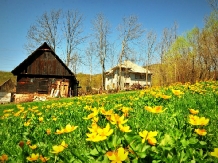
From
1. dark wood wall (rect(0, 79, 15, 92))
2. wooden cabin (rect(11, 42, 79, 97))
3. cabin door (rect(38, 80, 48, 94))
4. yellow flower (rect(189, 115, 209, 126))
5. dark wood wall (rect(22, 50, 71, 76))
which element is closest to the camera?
yellow flower (rect(189, 115, 209, 126))

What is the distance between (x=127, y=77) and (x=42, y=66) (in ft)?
89.6

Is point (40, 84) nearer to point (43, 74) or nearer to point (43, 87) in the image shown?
point (43, 87)

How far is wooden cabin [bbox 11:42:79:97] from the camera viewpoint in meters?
25.7

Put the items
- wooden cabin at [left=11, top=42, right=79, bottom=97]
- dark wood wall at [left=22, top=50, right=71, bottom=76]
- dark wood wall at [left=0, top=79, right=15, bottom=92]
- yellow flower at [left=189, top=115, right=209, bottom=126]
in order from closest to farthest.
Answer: yellow flower at [left=189, top=115, right=209, bottom=126] < wooden cabin at [left=11, top=42, right=79, bottom=97] < dark wood wall at [left=22, top=50, right=71, bottom=76] < dark wood wall at [left=0, top=79, right=15, bottom=92]

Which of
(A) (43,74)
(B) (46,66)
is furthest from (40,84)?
(B) (46,66)

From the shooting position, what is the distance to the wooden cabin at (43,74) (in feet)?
84.2

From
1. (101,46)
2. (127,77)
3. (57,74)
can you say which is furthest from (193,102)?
(127,77)

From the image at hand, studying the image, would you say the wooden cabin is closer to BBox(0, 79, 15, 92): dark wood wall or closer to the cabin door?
the cabin door

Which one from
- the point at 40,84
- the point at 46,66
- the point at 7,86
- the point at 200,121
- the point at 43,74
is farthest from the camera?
the point at 7,86

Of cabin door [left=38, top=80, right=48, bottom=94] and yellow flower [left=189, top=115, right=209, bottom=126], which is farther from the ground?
cabin door [left=38, top=80, right=48, bottom=94]

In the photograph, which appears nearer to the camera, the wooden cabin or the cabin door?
the wooden cabin

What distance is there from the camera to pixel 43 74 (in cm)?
2602

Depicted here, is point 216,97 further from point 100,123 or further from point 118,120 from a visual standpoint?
point 118,120

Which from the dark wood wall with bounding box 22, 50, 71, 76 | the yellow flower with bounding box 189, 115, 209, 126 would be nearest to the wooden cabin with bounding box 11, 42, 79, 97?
the dark wood wall with bounding box 22, 50, 71, 76
